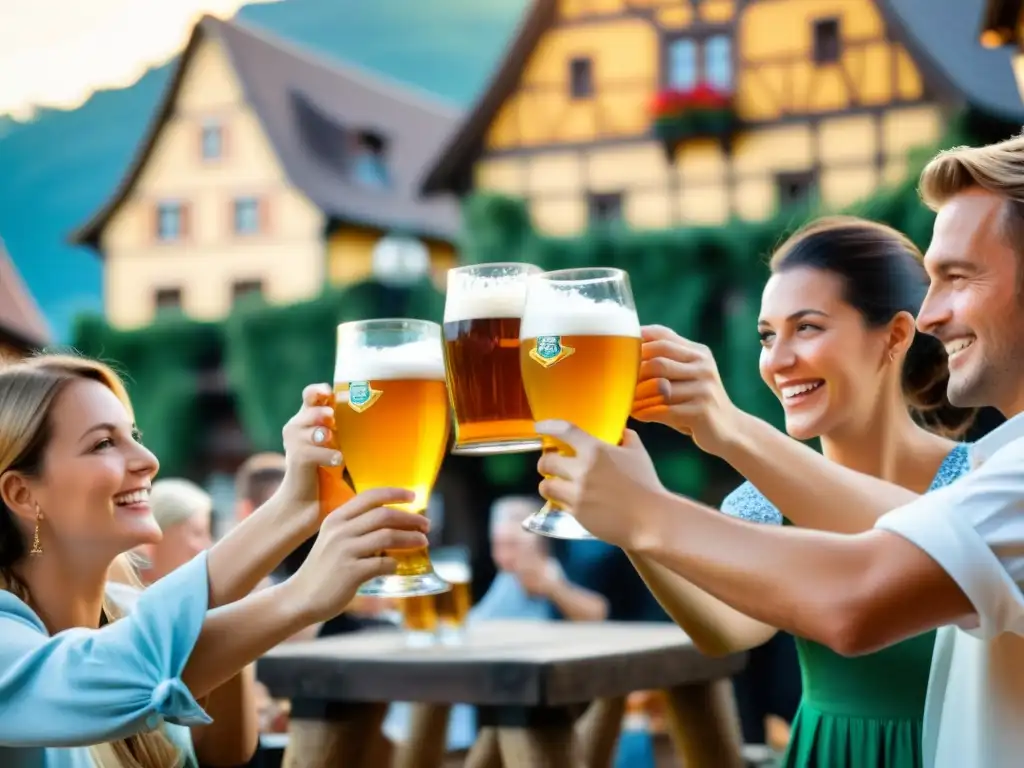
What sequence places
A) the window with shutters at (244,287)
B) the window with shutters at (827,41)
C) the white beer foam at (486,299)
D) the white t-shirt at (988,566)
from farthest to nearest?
the window with shutters at (244,287) < the window with shutters at (827,41) < the white beer foam at (486,299) < the white t-shirt at (988,566)

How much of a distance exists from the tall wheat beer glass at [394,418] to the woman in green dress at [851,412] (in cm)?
47

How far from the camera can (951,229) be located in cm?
117

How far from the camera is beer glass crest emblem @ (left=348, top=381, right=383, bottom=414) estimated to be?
1133 millimetres

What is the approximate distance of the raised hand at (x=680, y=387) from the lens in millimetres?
1216

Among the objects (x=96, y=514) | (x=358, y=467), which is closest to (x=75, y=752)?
→ (x=96, y=514)

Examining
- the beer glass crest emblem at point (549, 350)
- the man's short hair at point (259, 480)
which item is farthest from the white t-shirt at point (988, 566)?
the man's short hair at point (259, 480)

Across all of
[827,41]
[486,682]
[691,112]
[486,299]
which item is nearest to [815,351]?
[486,299]

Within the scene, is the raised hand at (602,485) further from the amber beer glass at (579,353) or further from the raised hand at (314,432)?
the raised hand at (314,432)

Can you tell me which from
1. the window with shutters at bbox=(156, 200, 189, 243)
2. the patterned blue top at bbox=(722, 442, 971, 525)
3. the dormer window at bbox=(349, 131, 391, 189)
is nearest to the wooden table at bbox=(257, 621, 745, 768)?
the patterned blue top at bbox=(722, 442, 971, 525)

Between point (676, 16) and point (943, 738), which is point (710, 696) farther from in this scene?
point (676, 16)

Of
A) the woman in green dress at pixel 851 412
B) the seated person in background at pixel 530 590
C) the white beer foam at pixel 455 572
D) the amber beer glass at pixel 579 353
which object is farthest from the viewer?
the seated person in background at pixel 530 590

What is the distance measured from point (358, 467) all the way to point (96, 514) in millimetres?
476

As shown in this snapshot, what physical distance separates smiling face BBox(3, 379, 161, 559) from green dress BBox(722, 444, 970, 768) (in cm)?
79

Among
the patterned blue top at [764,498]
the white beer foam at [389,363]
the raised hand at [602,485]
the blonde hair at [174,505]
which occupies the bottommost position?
the blonde hair at [174,505]
